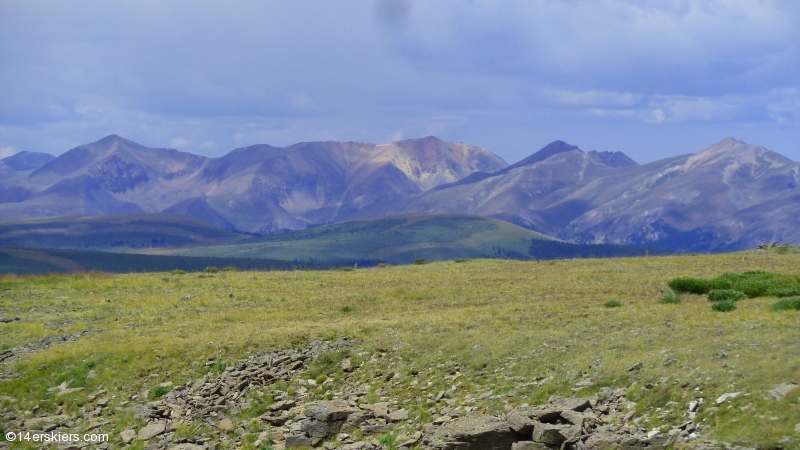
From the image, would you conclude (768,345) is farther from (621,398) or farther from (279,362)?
(279,362)

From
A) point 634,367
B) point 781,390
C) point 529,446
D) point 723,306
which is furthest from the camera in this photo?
point 723,306

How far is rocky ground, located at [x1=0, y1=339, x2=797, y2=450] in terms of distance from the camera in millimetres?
19797

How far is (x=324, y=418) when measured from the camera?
24953 millimetres

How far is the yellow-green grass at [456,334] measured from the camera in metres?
22.0

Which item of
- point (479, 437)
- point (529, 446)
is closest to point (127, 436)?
point (479, 437)

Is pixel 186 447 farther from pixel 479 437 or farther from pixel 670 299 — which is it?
pixel 670 299

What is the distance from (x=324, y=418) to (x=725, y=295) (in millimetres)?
21565

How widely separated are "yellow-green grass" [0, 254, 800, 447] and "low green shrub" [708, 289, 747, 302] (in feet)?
2.18

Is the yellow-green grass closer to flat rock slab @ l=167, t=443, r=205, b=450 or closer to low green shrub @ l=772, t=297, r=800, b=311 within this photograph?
low green shrub @ l=772, t=297, r=800, b=311

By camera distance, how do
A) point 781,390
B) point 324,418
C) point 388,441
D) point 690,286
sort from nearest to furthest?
point 781,390 < point 388,441 < point 324,418 < point 690,286

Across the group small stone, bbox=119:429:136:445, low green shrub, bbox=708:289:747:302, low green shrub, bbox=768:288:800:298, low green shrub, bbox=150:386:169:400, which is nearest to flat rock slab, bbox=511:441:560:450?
small stone, bbox=119:429:136:445

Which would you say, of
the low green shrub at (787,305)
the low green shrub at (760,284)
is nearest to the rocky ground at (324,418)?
the low green shrub at (787,305)

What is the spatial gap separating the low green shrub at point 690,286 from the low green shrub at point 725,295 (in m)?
2.53

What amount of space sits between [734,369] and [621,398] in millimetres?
3323
